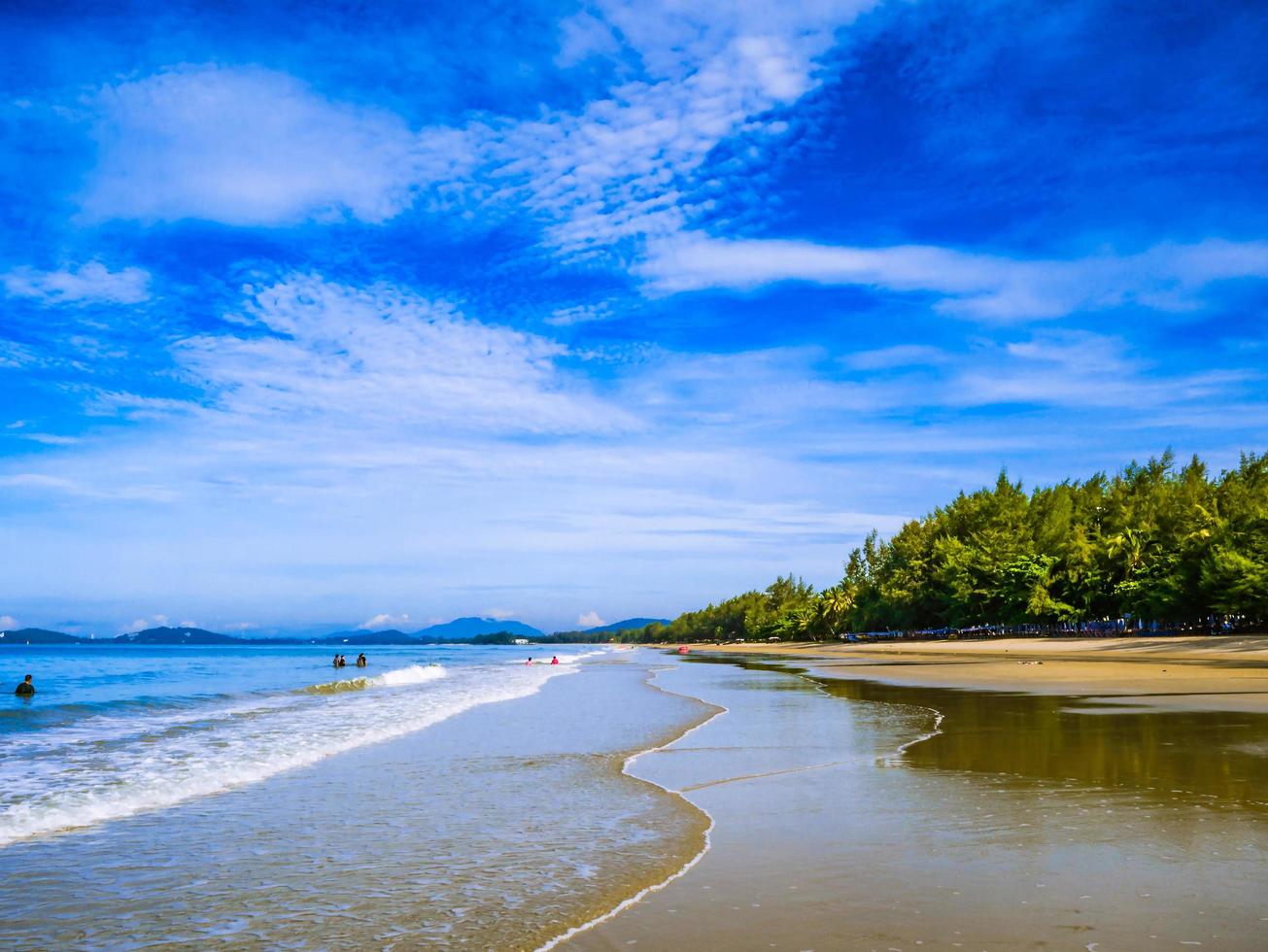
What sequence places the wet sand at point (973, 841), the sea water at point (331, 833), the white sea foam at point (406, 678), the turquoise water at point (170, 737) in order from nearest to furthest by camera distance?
the wet sand at point (973, 841)
the sea water at point (331, 833)
the turquoise water at point (170, 737)
the white sea foam at point (406, 678)

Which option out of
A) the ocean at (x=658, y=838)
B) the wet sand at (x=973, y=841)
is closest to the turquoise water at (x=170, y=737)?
the ocean at (x=658, y=838)

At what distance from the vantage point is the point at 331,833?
29.0 ft

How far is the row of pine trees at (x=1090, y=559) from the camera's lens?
194 feet

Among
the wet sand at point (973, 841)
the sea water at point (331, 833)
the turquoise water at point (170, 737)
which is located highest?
the wet sand at point (973, 841)

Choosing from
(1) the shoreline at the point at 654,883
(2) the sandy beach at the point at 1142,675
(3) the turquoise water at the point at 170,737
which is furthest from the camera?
(2) the sandy beach at the point at 1142,675

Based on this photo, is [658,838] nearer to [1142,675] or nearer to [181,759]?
[181,759]

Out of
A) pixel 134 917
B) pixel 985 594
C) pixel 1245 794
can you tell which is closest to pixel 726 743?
pixel 1245 794

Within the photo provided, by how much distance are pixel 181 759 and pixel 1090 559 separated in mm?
78811

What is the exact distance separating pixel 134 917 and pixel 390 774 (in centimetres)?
643

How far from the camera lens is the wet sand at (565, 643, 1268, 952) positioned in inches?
212

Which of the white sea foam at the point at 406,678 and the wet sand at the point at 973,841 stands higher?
the wet sand at the point at 973,841

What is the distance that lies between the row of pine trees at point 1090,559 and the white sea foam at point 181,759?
55.3 m

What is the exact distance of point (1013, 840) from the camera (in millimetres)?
7551

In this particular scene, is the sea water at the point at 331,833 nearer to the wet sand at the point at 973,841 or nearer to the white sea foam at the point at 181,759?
the white sea foam at the point at 181,759
